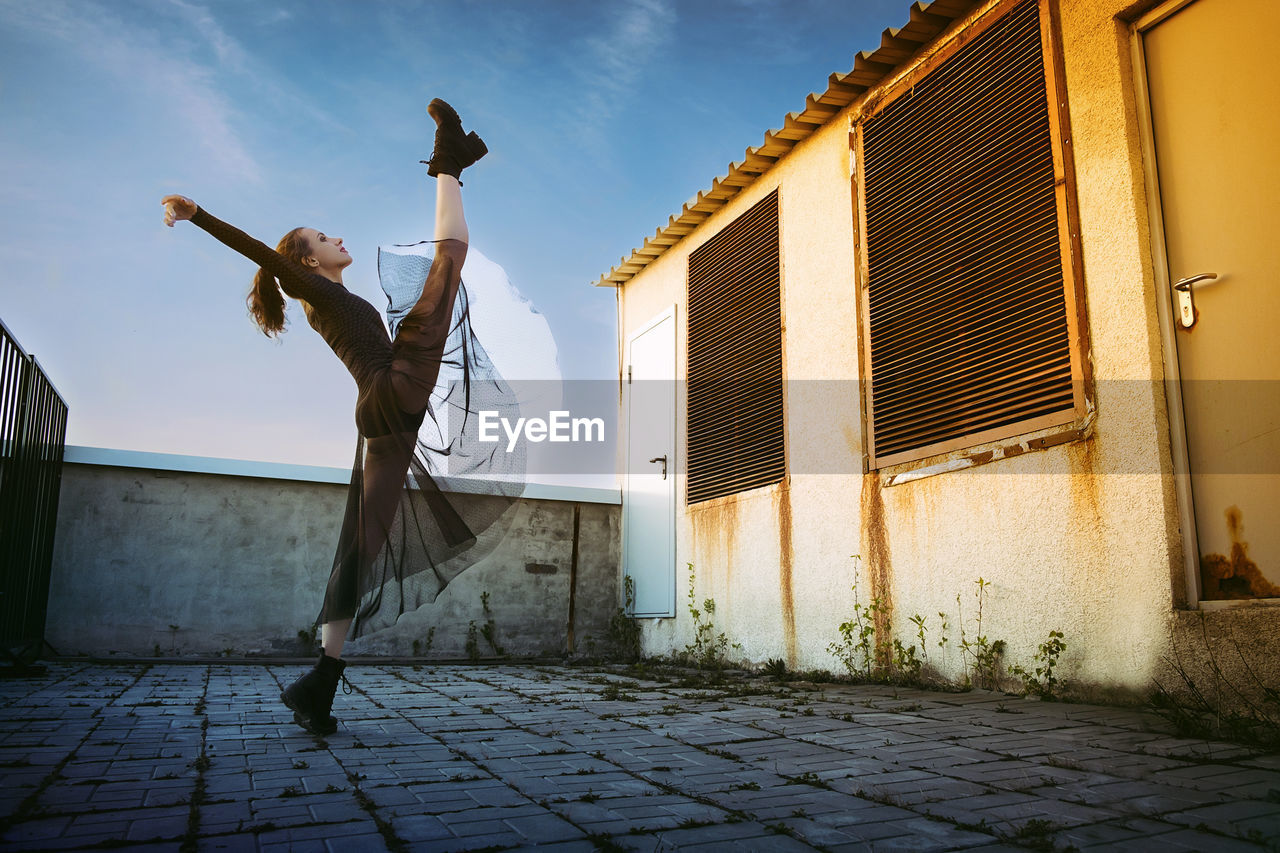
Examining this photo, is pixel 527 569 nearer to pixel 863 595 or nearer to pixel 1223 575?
pixel 863 595

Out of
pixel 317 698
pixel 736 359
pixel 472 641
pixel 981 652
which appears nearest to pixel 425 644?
pixel 472 641

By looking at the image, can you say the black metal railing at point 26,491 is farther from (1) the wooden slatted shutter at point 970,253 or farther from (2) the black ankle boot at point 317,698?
(1) the wooden slatted shutter at point 970,253

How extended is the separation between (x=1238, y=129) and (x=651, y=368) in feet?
18.9

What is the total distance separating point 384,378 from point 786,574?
3.90 meters

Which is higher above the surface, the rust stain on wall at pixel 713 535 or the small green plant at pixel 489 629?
the rust stain on wall at pixel 713 535

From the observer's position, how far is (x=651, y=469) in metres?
8.54

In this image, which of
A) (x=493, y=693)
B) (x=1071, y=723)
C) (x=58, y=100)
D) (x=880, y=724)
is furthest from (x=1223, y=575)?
(x=58, y=100)

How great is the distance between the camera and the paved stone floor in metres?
1.73

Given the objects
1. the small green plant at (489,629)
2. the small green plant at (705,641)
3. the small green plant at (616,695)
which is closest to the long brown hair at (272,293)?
the small green plant at (616,695)

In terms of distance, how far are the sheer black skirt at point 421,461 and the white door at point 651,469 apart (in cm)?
451

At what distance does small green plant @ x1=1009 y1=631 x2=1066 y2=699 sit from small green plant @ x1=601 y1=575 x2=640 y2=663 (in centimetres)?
476

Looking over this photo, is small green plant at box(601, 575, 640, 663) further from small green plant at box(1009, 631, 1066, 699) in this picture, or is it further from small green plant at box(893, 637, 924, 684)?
small green plant at box(1009, 631, 1066, 699)

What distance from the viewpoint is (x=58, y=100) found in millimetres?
7910

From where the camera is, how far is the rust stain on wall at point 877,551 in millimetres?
5211
